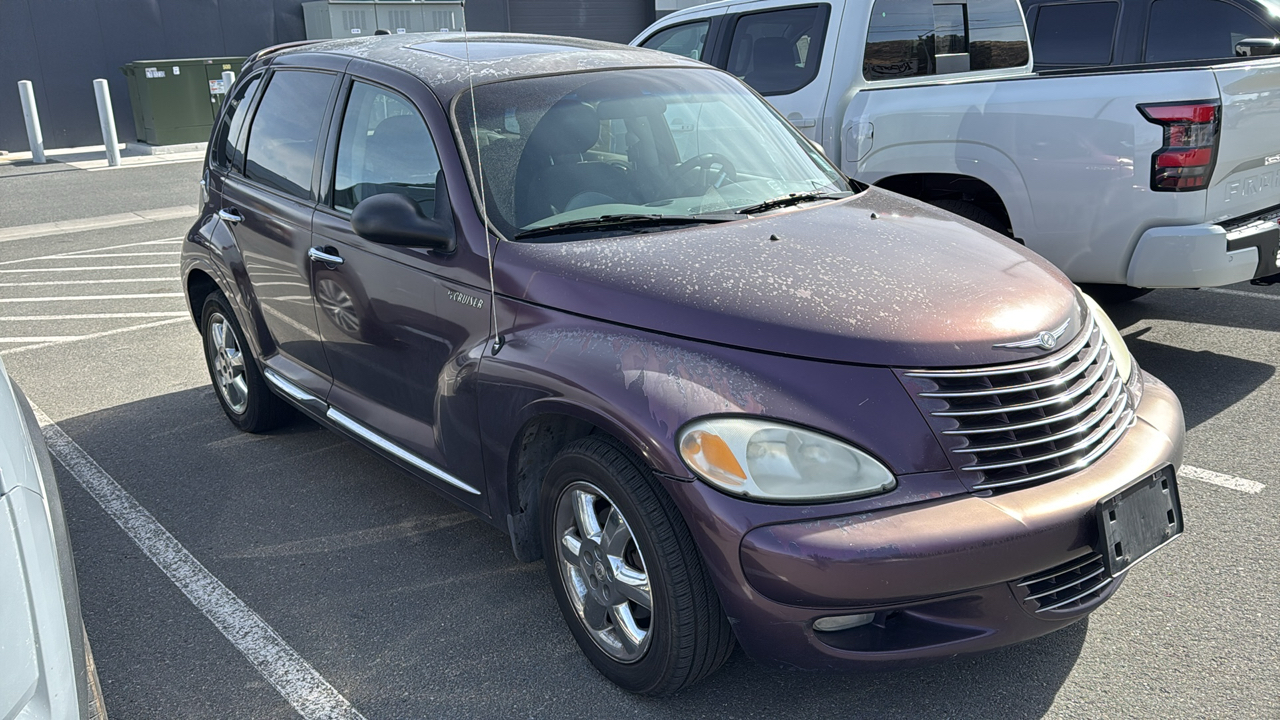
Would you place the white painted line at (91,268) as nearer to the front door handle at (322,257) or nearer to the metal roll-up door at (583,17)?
the front door handle at (322,257)

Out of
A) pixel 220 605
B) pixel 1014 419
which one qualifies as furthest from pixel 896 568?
pixel 220 605

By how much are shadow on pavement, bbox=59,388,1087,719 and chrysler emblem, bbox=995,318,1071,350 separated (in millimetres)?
905

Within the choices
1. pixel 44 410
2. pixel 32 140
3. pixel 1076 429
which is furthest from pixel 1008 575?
pixel 32 140

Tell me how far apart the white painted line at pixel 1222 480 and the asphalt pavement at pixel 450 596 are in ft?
0.04

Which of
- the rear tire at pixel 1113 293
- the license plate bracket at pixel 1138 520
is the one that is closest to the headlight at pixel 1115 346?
the license plate bracket at pixel 1138 520

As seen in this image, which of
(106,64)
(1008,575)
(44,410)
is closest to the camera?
(1008,575)

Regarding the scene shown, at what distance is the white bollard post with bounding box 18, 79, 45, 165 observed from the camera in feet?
54.6

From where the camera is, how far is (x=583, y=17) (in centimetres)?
2466

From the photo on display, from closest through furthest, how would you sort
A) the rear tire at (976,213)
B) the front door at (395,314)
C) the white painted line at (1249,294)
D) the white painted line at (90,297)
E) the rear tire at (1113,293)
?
1. the front door at (395,314)
2. the rear tire at (976,213)
3. the rear tire at (1113,293)
4. the white painted line at (1249,294)
5. the white painted line at (90,297)

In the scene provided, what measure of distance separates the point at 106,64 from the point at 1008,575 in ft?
66.5

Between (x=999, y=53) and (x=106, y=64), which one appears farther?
(x=106, y=64)

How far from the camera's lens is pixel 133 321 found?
7.47 m

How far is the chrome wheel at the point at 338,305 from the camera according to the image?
12.5ft

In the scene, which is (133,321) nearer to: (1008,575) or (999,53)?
(999,53)
